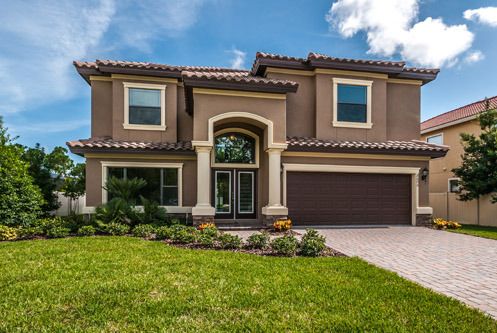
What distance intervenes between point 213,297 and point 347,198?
9357 mm

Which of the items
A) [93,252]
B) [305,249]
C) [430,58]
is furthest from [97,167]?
[430,58]

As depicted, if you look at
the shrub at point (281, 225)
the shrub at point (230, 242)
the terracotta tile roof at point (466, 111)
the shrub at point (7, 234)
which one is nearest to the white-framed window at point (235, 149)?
the shrub at point (281, 225)

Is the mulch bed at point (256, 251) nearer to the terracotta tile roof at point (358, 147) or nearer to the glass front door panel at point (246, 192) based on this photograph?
the terracotta tile roof at point (358, 147)

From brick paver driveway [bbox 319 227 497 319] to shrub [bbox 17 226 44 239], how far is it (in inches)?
337

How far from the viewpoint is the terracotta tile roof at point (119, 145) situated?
36.3 ft

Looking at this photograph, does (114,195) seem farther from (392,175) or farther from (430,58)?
(430,58)

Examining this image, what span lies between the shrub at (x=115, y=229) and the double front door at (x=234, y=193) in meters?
4.19

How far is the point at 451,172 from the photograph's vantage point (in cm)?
1758

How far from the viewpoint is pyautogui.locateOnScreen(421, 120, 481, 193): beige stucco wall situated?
1723 centimetres

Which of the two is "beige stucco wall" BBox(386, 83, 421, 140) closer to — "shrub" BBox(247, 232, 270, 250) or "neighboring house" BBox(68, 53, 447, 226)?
"neighboring house" BBox(68, 53, 447, 226)

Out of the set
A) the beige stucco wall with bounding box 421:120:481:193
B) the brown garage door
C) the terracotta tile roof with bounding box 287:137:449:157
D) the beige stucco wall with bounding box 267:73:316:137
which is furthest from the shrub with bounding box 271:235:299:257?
the beige stucco wall with bounding box 421:120:481:193

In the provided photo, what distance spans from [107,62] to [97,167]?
4.24 m

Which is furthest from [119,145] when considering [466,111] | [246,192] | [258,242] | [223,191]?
[466,111]

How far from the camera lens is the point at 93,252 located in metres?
6.76
